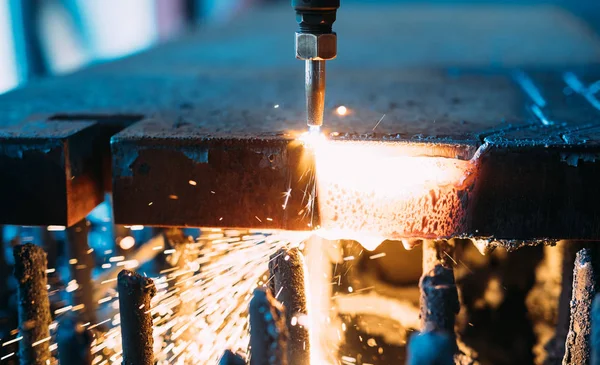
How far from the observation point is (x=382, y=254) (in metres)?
1.50

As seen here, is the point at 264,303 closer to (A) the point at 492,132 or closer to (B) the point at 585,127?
(A) the point at 492,132

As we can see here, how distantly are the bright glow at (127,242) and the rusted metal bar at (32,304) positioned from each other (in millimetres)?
590

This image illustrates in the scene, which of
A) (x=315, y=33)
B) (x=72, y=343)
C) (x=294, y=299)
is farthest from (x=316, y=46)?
(x=72, y=343)

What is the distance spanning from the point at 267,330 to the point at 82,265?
90 centimetres

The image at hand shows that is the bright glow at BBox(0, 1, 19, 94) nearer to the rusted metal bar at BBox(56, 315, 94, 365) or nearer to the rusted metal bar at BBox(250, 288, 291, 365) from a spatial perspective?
the rusted metal bar at BBox(56, 315, 94, 365)

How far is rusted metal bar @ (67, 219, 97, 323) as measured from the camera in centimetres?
157

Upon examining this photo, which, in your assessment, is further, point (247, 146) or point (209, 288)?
point (209, 288)

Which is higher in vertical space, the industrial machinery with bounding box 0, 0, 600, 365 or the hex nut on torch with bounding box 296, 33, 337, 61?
the hex nut on torch with bounding box 296, 33, 337, 61

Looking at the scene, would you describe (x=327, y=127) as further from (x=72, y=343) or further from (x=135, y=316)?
(x=72, y=343)

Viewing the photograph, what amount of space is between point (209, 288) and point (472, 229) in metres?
0.71

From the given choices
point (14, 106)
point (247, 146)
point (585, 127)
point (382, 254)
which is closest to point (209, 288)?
point (382, 254)

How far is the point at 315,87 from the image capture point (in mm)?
1038

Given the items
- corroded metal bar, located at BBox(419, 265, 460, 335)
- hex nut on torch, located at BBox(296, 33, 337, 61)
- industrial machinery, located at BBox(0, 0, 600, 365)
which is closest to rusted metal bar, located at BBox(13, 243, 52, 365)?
industrial machinery, located at BBox(0, 0, 600, 365)

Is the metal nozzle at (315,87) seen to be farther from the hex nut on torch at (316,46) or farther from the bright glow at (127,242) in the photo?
the bright glow at (127,242)
